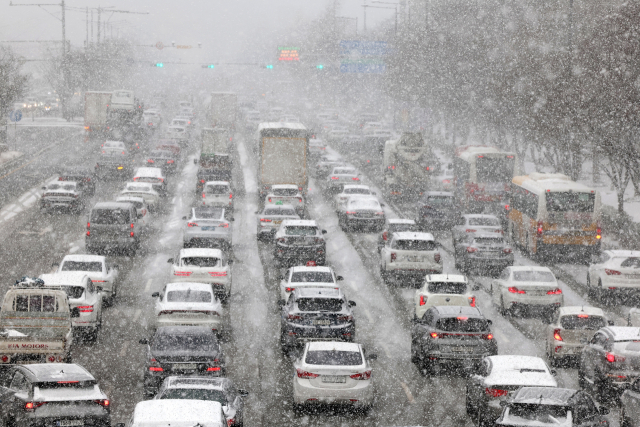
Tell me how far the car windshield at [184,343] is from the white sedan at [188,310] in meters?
3.26

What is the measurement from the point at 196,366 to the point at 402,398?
13.2 ft

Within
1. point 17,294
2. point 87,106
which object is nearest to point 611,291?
point 17,294

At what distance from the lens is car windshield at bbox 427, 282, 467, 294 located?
2362 centimetres

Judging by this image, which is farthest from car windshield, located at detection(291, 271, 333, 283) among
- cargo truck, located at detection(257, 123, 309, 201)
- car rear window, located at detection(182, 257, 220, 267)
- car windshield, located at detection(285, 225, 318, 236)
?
cargo truck, located at detection(257, 123, 309, 201)

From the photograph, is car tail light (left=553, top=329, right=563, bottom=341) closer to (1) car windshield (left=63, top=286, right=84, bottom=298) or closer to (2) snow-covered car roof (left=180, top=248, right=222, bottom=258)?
(2) snow-covered car roof (left=180, top=248, right=222, bottom=258)

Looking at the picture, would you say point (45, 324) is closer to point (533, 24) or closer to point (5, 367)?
point (5, 367)

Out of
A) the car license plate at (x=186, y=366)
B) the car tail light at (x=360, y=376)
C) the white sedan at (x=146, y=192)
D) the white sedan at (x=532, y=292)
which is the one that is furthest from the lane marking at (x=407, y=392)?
the white sedan at (x=146, y=192)

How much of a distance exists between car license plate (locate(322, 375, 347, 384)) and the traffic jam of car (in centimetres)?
2

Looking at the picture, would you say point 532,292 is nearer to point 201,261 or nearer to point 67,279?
point 201,261

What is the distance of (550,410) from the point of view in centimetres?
1283

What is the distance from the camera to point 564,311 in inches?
793

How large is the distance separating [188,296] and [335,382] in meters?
6.38

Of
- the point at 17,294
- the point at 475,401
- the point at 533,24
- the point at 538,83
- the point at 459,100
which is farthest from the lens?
the point at 459,100

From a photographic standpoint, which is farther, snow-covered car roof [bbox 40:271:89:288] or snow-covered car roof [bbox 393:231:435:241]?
snow-covered car roof [bbox 393:231:435:241]
